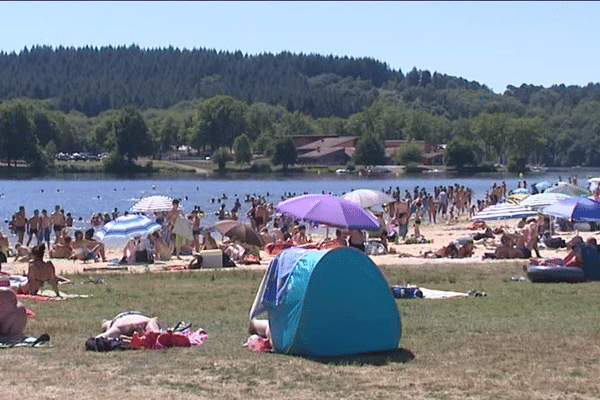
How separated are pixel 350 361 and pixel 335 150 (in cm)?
13958

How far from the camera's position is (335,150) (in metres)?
149

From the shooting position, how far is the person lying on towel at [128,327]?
10.5 meters

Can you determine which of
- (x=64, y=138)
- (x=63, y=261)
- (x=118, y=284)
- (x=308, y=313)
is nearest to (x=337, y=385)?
(x=308, y=313)

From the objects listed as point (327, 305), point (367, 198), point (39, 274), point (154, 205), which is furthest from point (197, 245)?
point (327, 305)

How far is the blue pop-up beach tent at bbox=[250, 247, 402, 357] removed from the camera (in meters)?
9.88

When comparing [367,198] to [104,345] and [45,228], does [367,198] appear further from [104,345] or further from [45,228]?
[104,345]

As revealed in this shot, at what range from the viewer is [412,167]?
442 ft

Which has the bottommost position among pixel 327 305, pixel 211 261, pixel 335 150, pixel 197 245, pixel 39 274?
pixel 335 150

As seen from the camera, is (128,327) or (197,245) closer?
(128,327)

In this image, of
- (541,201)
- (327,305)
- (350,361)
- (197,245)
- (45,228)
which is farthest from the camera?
(45,228)

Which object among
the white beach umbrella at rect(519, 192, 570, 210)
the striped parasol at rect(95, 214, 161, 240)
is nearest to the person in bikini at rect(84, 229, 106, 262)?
the striped parasol at rect(95, 214, 161, 240)

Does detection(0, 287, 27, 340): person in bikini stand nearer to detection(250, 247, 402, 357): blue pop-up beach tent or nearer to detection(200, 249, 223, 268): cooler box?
detection(250, 247, 402, 357): blue pop-up beach tent

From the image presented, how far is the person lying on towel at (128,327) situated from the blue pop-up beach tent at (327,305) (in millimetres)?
1120

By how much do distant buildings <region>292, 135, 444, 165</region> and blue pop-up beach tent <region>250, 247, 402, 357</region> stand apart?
132 m
